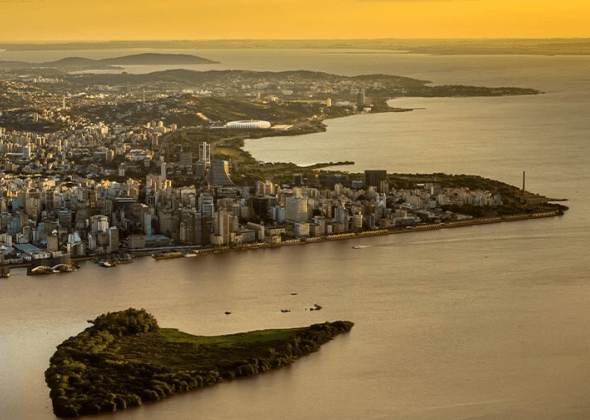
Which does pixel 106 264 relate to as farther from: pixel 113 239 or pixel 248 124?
pixel 248 124

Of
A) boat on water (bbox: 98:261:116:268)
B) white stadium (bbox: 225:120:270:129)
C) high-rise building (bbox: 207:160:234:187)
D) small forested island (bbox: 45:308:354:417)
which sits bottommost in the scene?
small forested island (bbox: 45:308:354:417)

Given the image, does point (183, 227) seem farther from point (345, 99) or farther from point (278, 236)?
point (345, 99)

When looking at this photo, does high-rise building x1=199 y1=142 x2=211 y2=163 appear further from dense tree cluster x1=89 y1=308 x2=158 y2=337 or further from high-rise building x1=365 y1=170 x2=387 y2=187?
dense tree cluster x1=89 y1=308 x2=158 y2=337

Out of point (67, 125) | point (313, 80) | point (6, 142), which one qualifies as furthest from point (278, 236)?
point (313, 80)

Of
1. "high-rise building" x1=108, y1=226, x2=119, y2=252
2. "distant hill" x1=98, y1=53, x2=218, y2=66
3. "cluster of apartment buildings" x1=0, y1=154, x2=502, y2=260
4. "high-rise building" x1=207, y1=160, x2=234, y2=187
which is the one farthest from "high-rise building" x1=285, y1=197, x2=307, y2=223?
"distant hill" x1=98, y1=53, x2=218, y2=66

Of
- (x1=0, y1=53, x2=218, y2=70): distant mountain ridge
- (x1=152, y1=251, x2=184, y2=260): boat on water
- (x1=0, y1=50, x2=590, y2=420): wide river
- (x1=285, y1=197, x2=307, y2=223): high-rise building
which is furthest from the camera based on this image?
(x1=0, y1=53, x2=218, y2=70): distant mountain ridge

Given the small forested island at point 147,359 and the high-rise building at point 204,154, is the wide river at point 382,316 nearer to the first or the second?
the small forested island at point 147,359
